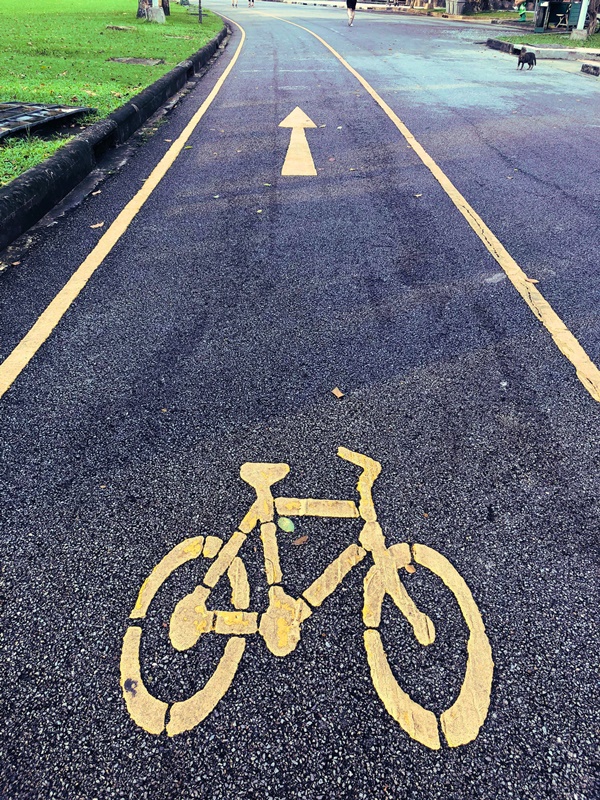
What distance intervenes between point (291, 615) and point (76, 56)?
1372cm

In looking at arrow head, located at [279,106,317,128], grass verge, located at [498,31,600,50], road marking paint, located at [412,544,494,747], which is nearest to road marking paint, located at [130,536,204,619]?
road marking paint, located at [412,544,494,747]

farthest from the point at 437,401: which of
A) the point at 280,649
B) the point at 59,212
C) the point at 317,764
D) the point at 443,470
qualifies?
the point at 59,212

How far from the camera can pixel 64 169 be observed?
5.31 metres

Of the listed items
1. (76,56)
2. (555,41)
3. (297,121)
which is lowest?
(297,121)

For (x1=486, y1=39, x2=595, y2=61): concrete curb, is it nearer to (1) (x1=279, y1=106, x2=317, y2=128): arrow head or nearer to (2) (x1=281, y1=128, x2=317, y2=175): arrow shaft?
(1) (x1=279, y1=106, x2=317, y2=128): arrow head

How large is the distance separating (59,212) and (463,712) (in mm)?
4852

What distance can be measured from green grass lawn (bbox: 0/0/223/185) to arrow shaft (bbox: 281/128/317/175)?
2.33 meters

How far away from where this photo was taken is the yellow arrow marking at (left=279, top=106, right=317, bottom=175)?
606 centimetres

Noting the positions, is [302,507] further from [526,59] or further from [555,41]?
[555,41]

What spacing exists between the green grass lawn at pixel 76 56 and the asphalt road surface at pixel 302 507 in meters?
1.76

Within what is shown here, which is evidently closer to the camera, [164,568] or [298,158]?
[164,568]

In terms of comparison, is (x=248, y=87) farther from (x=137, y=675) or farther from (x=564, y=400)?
(x=137, y=675)

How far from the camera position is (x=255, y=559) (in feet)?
6.66

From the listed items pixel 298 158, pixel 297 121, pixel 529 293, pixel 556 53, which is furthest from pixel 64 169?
pixel 556 53
